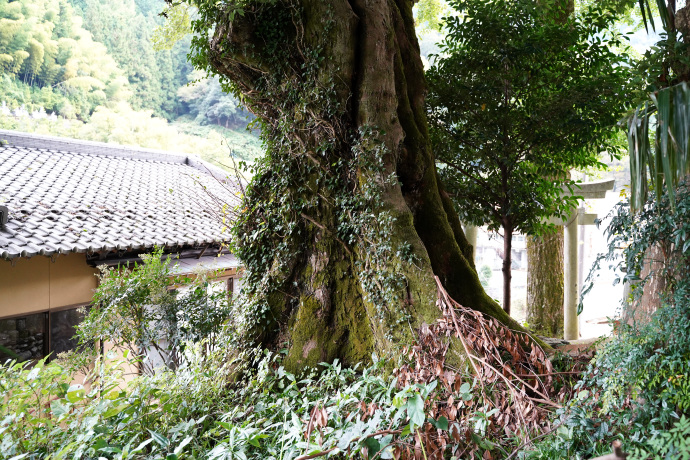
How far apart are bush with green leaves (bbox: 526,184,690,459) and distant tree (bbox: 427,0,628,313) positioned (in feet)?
8.36

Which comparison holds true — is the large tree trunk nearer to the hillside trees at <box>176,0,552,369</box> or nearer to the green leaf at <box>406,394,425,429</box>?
the hillside trees at <box>176,0,552,369</box>

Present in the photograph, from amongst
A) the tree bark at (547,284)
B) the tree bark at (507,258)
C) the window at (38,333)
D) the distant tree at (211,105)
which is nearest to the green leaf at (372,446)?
the tree bark at (507,258)

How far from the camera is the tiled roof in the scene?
18.8 ft

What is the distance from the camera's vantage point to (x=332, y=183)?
4.13m

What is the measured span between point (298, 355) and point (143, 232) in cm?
378

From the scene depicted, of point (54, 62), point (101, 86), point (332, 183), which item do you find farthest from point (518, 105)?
point (54, 62)

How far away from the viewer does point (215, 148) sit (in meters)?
21.1

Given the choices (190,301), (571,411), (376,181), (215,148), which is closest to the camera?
(571,411)

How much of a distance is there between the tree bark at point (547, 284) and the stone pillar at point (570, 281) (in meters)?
0.19

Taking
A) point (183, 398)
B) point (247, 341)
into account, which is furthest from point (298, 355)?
point (183, 398)

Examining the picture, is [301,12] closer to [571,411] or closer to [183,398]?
[183,398]

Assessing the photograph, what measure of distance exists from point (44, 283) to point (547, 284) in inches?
316

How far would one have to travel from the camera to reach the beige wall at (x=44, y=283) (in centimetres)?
548

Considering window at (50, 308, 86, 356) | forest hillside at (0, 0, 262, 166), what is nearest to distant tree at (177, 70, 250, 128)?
forest hillside at (0, 0, 262, 166)
